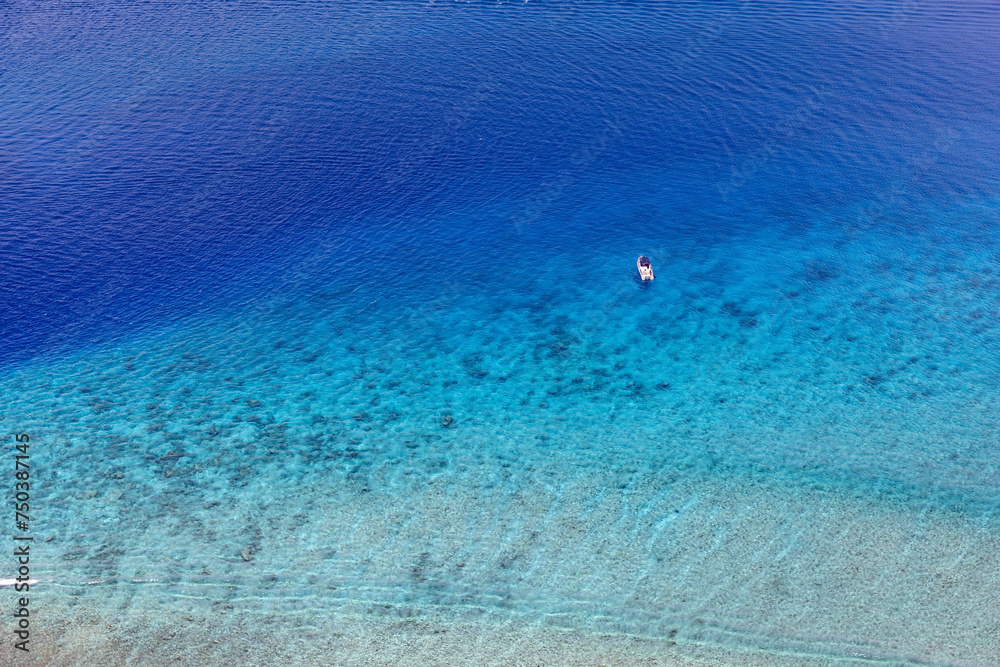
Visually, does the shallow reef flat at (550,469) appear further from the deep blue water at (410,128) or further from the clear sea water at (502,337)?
the deep blue water at (410,128)

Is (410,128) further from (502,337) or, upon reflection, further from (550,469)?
(550,469)

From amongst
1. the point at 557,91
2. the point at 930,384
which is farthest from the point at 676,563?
the point at 557,91

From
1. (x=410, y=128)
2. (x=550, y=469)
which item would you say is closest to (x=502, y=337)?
(x=550, y=469)

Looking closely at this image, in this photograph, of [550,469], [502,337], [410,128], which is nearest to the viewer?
[550,469]

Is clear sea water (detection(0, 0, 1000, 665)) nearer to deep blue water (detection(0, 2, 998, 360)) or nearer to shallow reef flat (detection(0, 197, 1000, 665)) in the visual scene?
shallow reef flat (detection(0, 197, 1000, 665))

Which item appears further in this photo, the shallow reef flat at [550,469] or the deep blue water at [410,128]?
the deep blue water at [410,128]

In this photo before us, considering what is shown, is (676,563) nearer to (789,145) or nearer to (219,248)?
(219,248)

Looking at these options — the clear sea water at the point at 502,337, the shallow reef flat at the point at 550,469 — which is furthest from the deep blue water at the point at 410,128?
the shallow reef flat at the point at 550,469

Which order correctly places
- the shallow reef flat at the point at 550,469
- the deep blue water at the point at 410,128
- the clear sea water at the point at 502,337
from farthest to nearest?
the deep blue water at the point at 410,128
the clear sea water at the point at 502,337
the shallow reef flat at the point at 550,469

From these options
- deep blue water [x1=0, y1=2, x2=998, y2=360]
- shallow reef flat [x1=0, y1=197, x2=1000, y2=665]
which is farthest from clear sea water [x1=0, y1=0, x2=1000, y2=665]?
deep blue water [x1=0, y1=2, x2=998, y2=360]
